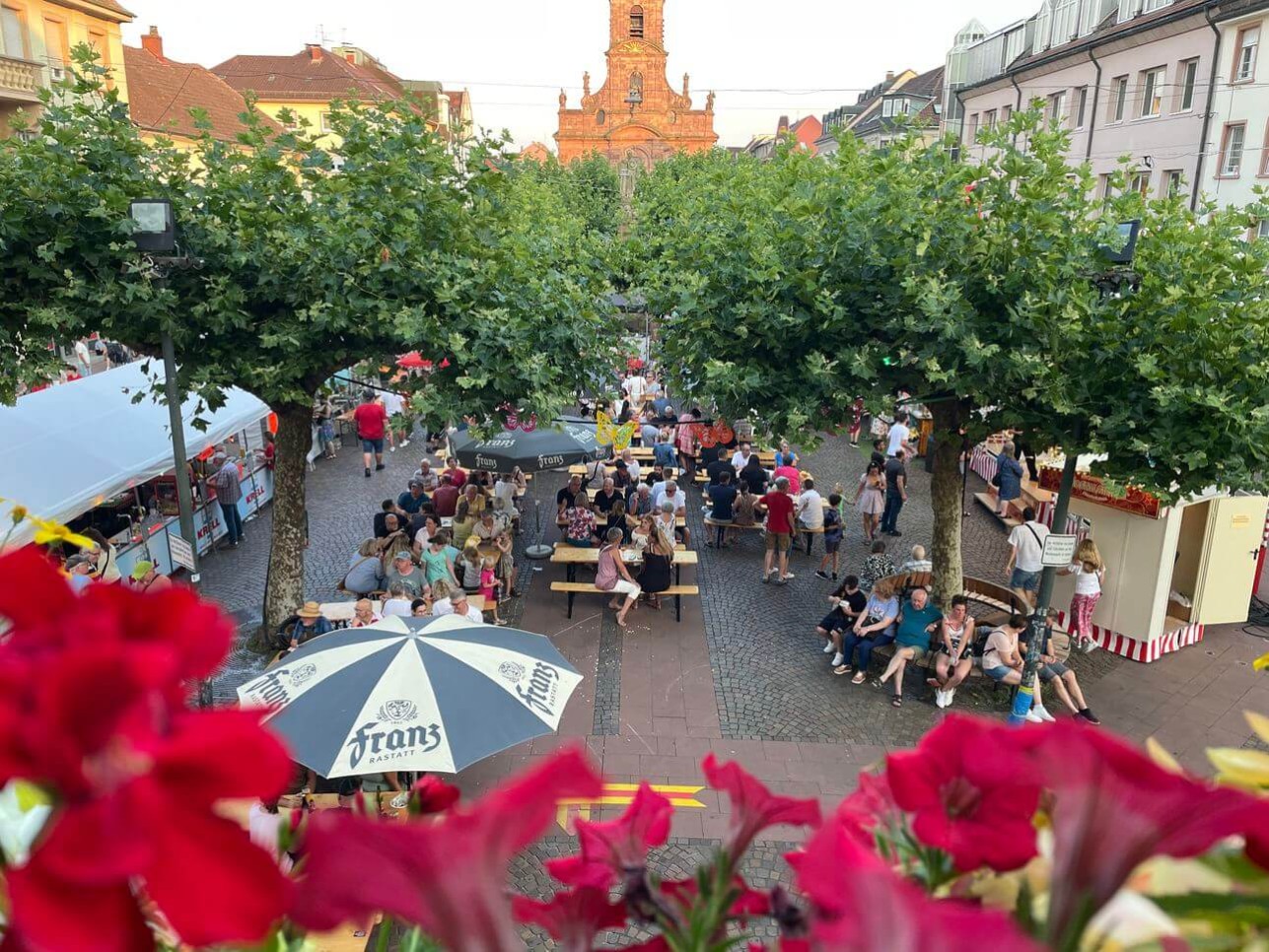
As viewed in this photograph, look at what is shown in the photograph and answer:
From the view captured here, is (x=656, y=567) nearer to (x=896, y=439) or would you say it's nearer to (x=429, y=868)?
(x=896, y=439)

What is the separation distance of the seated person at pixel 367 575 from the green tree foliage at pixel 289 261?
2.69 m

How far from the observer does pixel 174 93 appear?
1779 inches

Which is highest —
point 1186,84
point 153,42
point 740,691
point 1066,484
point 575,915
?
point 153,42

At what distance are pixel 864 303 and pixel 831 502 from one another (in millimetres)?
5945

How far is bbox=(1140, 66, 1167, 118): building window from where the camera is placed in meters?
27.8

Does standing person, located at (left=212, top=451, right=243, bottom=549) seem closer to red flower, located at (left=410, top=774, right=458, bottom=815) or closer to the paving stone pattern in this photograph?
the paving stone pattern

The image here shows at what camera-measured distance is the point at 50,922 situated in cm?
65

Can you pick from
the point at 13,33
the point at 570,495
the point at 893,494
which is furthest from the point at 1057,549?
the point at 13,33

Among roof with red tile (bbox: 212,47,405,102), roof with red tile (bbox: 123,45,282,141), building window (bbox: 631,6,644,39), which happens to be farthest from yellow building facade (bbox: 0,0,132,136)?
building window (bbox: 631,6,644,39)

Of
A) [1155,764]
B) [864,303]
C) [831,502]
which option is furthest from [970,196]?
[1155,764]

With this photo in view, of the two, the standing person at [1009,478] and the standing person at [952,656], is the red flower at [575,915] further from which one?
the standing person at [1009,478]

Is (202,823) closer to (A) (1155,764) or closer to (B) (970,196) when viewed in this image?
(A) (1155,764)

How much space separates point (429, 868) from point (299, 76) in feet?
242

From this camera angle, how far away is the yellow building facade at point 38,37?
26.4 metres
